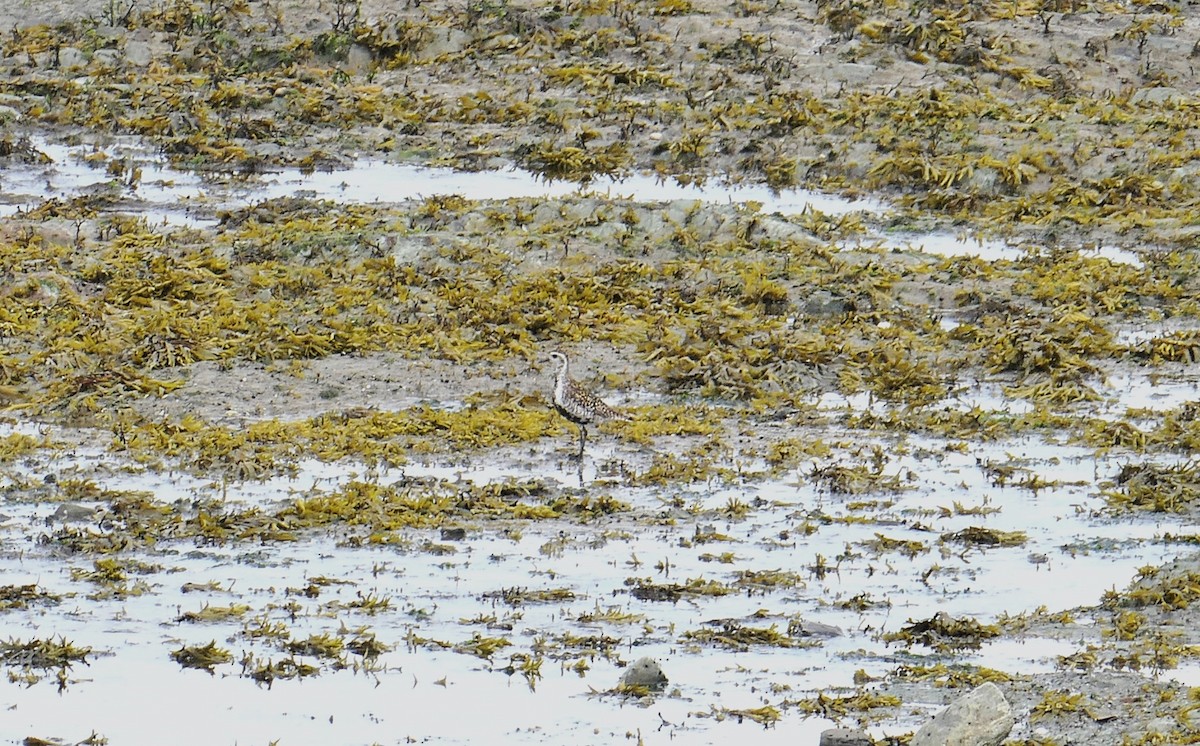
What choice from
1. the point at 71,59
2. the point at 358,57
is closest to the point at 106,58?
the point at 71,59

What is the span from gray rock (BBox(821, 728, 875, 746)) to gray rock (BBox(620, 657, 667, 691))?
0.81 metres

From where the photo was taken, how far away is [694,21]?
20953mm

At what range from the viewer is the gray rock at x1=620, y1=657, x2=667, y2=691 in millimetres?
7004

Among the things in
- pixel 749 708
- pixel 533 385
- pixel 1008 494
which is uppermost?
pixel 749 708

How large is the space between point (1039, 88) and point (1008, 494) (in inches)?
405

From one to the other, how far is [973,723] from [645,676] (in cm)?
137

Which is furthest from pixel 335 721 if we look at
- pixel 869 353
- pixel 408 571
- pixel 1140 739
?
pixel 869 353

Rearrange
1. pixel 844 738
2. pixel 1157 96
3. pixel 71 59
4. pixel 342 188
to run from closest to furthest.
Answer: pixel 844 738, pixel 342 188, pixel 1157 96, pixel 71 59

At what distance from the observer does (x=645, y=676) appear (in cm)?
700

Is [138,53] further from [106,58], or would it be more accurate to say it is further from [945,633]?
[945,633]

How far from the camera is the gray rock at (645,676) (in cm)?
700

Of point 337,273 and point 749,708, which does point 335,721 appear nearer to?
point 749,708

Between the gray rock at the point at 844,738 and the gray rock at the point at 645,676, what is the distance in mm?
811

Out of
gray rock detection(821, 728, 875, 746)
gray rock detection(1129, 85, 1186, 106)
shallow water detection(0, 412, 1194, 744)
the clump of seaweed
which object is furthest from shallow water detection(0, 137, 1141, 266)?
gray rock detection(821, 728, 875, 746)
